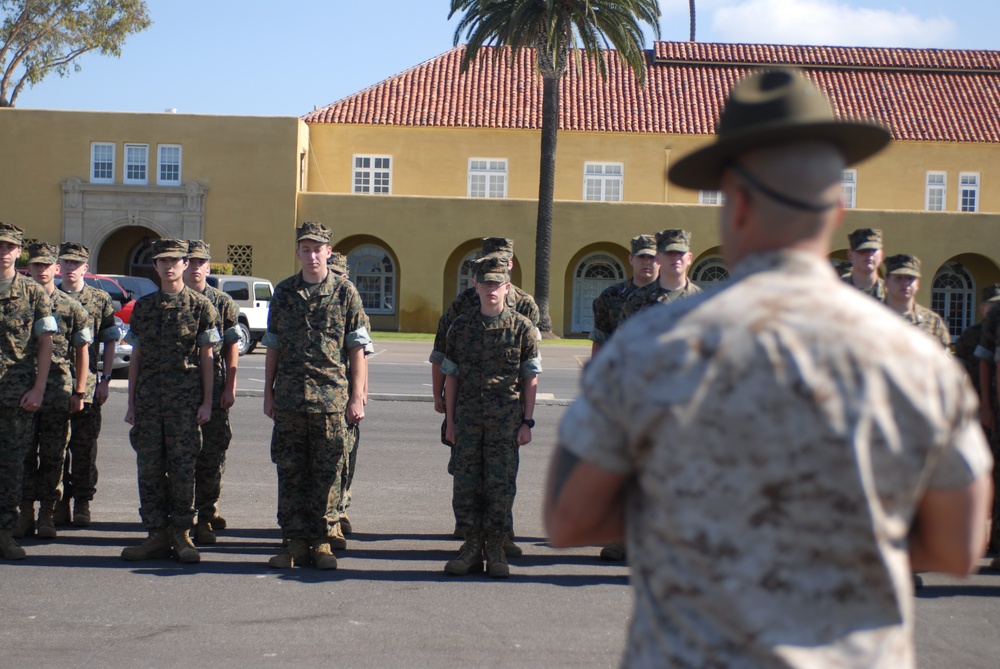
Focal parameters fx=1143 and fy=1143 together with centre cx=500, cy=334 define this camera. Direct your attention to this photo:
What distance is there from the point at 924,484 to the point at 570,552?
6.11 m

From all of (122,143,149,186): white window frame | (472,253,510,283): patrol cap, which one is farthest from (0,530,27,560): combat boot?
(122,143,149,186): white window frame

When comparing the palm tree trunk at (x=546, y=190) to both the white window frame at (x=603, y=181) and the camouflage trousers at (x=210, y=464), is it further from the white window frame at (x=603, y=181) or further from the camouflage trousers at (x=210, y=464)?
the camouflage trousers at (x=210, y=464)

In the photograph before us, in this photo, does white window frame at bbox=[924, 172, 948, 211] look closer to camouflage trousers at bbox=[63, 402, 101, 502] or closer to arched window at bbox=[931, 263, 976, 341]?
arched window at bbox=[931, 263, 976, 341]

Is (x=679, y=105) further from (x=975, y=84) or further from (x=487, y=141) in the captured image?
(x=975, y=84)

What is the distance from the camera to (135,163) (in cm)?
3897

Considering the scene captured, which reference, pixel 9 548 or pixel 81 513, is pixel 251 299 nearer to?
pixel 81 513

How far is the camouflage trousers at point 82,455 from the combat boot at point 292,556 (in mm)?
2049

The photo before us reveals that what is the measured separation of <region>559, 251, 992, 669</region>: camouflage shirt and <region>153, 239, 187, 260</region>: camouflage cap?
612cm

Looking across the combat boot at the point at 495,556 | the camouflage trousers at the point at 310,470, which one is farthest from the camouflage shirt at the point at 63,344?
the combat boot at the point at 495,556

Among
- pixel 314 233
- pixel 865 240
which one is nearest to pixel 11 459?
pixel 314 233

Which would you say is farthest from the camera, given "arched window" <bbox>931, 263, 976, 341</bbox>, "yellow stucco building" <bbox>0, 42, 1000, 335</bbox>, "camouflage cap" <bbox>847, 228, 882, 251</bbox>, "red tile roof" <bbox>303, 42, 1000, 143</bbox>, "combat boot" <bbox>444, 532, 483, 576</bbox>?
"red tile roof" <bbox>303, 42, 1000, 143</bbox>

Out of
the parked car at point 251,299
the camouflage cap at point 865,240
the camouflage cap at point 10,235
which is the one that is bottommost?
the parked car at point 251,299

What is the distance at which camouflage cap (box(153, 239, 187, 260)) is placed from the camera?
25.5ft

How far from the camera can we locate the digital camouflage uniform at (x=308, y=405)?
7523 millimetres
